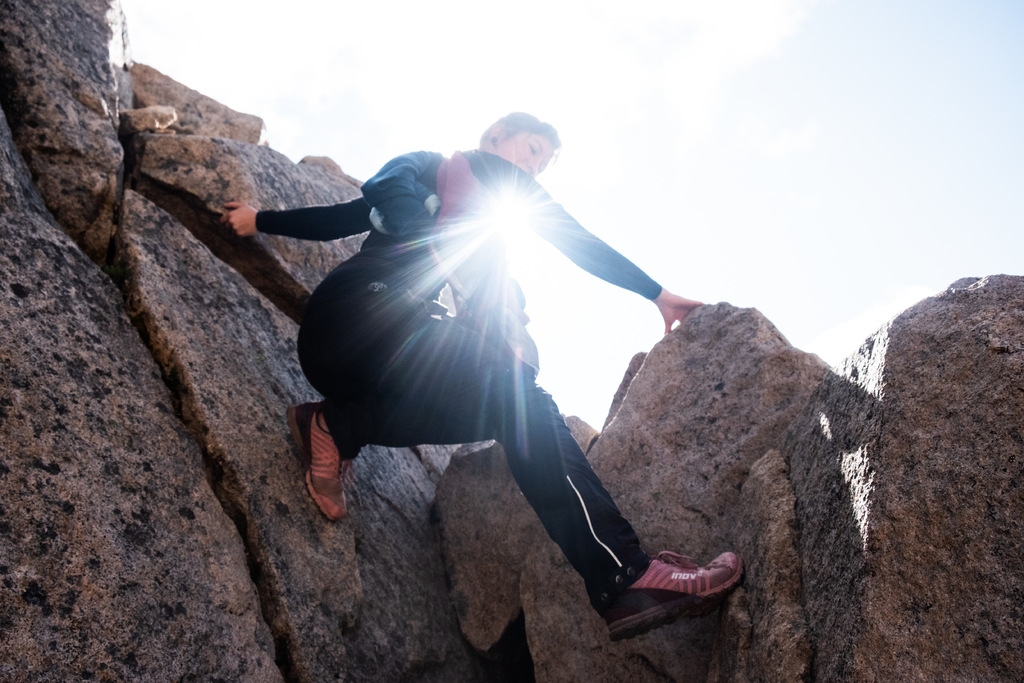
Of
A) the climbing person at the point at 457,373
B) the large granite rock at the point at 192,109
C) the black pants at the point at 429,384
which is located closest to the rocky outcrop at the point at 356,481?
the climbing person at the point at 457,373

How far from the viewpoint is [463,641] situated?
20.2 feet

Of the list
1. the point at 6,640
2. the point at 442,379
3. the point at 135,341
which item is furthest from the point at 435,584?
the point at 6,640

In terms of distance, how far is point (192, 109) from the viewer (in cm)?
952

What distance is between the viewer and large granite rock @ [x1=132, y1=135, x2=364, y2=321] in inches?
265

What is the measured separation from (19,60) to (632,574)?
5.98m

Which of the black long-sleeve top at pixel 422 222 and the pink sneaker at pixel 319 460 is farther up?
the black long-sleeve top at pixel 422 222

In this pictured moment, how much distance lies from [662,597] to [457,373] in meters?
2.03

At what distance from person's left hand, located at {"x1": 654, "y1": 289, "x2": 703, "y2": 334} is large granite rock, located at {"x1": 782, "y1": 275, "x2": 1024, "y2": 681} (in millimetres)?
2325

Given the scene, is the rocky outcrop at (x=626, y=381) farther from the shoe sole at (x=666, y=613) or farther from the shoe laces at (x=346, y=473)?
the shoe sole at (x=666, y=613)

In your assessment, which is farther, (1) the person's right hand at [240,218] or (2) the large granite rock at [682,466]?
(1) the person's right hand at [240,218]

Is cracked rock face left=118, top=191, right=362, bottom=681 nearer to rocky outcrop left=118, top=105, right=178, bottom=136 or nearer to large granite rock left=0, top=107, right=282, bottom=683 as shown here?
large granite rock left=0, top=107, right=282, bottom=683

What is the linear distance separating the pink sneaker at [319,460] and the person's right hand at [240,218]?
81.5 inches

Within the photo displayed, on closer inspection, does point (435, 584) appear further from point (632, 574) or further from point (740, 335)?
point (740, 335)

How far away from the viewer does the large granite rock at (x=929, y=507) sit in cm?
310
